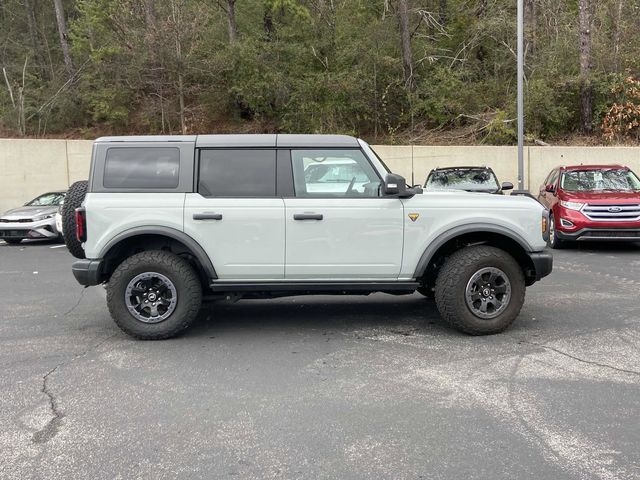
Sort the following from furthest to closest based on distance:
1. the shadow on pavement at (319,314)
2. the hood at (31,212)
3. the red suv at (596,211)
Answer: the hood at (31,212) → the red suv at (596,211) → the shadow on pavement at (319,314)

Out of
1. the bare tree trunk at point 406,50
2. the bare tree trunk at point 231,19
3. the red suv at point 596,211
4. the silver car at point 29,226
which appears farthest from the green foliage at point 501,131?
the silver car at point 29,226

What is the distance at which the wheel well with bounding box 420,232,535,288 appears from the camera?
234 inches

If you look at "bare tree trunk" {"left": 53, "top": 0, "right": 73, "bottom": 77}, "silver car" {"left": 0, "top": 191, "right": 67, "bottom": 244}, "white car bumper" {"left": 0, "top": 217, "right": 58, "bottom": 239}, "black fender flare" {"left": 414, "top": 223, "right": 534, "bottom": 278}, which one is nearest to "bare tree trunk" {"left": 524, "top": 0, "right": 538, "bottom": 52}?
"silver car" {"left": 0, "top": 191, "right": 67, "bottom": 244}

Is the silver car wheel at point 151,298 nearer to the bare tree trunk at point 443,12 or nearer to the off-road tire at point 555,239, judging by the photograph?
the off-road tire at point 555,239

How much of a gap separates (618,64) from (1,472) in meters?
23.3

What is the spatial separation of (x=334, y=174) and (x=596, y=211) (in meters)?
7.13

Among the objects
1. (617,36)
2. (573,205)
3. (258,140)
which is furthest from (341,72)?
(258,140)

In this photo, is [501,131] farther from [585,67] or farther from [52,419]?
[52,419]

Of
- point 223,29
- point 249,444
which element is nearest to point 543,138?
point 223,29

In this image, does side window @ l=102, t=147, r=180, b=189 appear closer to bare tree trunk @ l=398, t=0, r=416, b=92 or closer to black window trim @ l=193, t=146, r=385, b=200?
black window trim @ l=193, t=146, r=385, b=200

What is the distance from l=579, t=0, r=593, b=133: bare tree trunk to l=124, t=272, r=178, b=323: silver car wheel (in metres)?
18.8

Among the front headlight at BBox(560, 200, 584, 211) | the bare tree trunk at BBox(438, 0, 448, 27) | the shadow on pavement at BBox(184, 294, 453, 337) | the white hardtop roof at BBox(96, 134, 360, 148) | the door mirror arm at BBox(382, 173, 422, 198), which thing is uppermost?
the bare tree trunk at BBox(438, 0, 448, 27)

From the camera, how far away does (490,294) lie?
19.1ft

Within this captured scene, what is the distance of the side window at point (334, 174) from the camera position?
5816 millimetres
